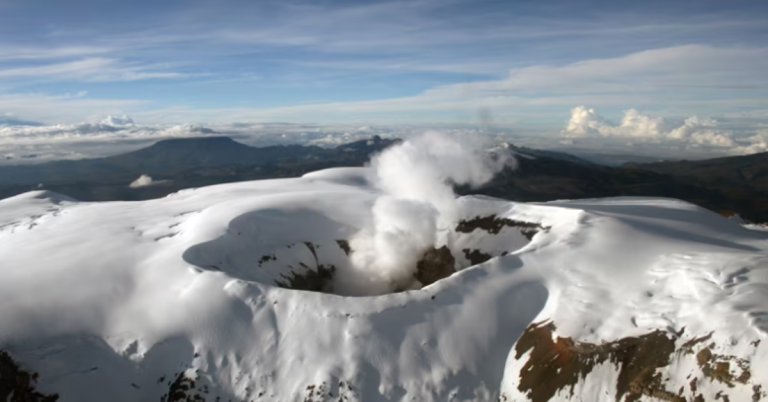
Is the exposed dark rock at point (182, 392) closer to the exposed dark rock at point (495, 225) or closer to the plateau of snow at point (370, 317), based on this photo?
the plateau of snow at point (370, 317)

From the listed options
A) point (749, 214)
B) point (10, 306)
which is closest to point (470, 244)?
point (10, 306)

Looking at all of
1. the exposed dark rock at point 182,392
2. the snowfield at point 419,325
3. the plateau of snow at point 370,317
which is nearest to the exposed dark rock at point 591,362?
the snowfield at point 419,325

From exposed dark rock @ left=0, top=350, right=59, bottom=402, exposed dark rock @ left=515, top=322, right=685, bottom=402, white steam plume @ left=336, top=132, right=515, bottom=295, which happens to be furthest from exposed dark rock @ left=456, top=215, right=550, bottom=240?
exposed dark rock @ left=0, top=350, right=59, bottom=402

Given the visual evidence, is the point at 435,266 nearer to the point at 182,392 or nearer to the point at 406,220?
the point at 406,220

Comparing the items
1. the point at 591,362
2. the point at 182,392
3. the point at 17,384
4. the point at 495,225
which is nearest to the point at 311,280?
the point at 182,392

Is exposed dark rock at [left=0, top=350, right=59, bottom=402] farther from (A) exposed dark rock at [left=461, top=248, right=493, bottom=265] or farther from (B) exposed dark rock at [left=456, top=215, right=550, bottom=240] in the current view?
(B) exposed dark rock at [left=456, top=215, right=550, bottom=240]
